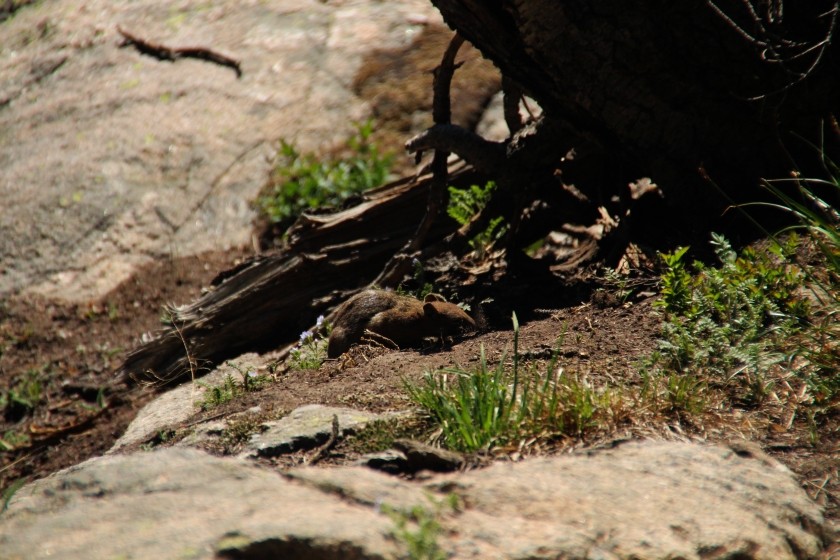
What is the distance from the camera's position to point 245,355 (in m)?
6.17

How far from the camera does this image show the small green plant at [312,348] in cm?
522

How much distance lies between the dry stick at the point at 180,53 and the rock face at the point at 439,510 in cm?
659

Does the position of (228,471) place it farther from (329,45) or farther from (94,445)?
(329,45)

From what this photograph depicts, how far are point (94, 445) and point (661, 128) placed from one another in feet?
13.7

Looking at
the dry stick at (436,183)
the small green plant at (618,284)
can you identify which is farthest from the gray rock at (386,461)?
the dry stick at (436,183)

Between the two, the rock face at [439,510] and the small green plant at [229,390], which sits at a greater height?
the rock face at [439,510]

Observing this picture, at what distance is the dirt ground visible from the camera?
12.0 feet

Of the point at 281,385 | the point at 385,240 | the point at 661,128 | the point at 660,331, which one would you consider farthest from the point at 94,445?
the point at 661,128

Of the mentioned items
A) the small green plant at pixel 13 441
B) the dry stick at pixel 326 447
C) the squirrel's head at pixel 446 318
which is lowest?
the small green plant at pixel 13 441

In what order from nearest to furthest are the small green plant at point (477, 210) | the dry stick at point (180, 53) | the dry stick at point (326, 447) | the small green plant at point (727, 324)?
the dry stick at point (326, 447) → the small green plant at point (727, 324) → the small green plant at point (477, 210) → the dry stick at point (180, 53)

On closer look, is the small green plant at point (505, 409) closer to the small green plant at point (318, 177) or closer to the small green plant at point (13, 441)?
the small green plant at point (13, 441)

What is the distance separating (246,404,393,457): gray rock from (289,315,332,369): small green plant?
44.5 inches

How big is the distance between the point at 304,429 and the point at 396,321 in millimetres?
1507

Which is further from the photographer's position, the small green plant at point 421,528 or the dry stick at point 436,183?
the dry stick at point 436,183
